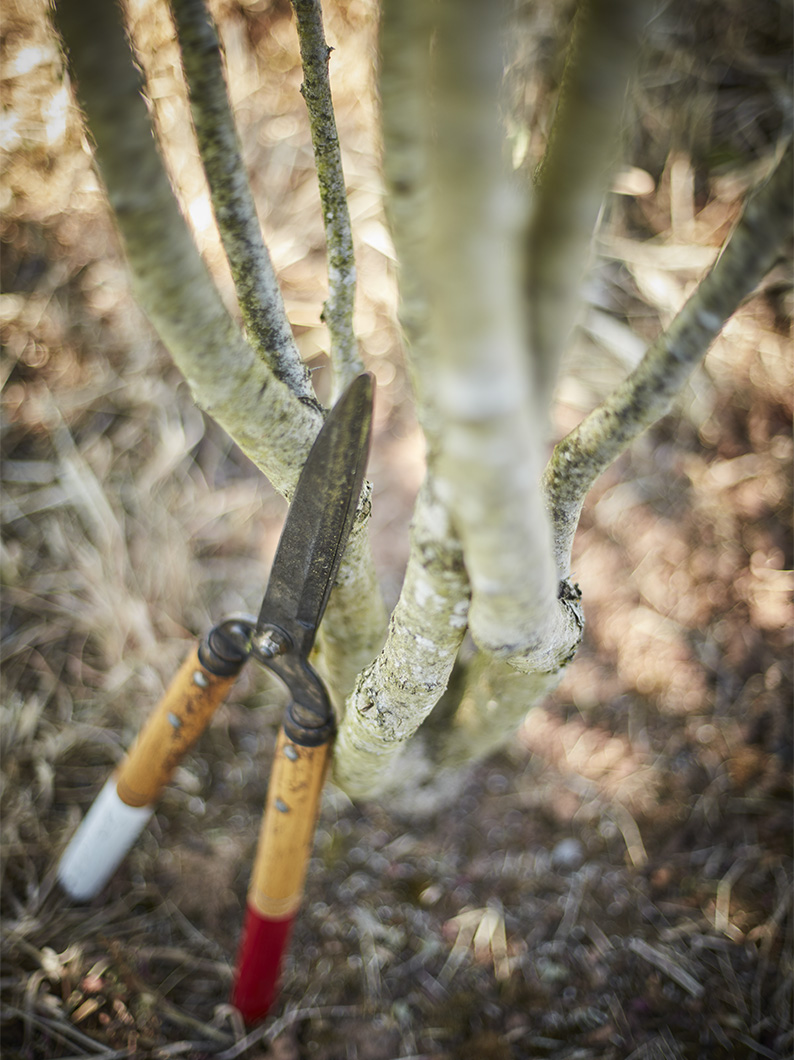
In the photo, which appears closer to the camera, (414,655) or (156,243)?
(156,243)

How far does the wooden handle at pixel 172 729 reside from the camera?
1.06 m

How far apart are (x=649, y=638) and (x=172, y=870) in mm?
1452

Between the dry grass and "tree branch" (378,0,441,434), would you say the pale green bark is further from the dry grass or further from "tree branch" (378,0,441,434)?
the dry grass

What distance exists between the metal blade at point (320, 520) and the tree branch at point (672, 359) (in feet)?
0.91

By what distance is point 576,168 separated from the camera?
439 mm

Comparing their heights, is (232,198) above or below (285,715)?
above

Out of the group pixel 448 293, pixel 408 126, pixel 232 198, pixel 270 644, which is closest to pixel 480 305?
pixel 448 293

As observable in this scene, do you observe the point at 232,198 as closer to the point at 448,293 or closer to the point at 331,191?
the point at 331,191

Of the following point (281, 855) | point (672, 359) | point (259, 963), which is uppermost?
point (672, 359)

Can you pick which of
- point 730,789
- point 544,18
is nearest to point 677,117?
point 544,18

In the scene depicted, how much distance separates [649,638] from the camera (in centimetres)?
184

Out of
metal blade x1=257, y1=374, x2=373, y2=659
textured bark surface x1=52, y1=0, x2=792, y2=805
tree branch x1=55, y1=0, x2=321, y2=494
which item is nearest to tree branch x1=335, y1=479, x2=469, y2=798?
textured bark surface x1=52, y1=0, x2=792, y2=805

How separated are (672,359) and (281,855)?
38.0 inches

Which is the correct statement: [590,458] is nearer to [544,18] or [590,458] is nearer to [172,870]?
[172,870]
